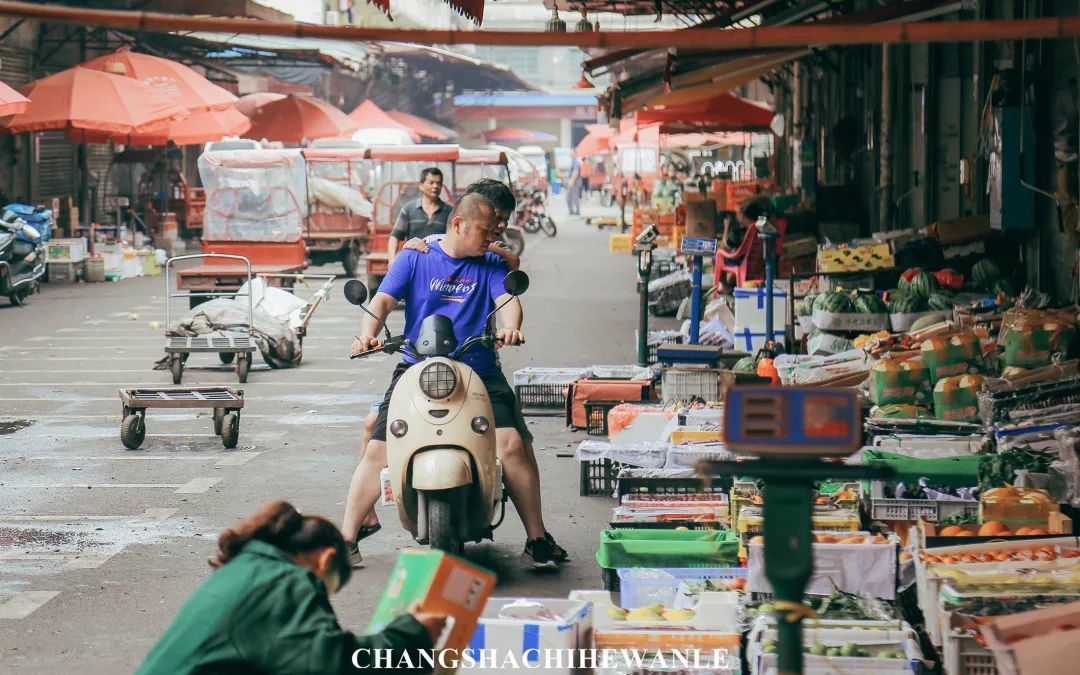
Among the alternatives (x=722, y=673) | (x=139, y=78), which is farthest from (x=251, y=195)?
(x=722, y=673)

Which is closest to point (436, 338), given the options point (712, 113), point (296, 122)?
point (712, 113)

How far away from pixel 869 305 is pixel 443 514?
6336 mm

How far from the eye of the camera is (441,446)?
711cm

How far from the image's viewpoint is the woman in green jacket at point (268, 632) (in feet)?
12.8

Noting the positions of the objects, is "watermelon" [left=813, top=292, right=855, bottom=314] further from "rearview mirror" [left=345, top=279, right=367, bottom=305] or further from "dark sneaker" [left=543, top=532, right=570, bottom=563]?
"rearview mirror" [left=345, top=279, right=367, bottom=305]

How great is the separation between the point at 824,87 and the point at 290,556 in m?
24.7

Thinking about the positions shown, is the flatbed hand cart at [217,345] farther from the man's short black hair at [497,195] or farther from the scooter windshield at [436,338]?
the scooter windshield at [436,338]

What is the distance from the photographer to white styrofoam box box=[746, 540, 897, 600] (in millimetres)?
6367

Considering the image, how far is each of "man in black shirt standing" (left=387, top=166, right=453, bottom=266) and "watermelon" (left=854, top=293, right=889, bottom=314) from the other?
4240 mm

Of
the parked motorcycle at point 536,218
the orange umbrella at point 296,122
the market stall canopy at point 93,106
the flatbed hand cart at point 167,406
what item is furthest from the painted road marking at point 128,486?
the parked motorcycle at point 536,218

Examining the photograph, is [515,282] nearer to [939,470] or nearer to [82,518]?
[939,470]

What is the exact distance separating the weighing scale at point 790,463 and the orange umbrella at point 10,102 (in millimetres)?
18745

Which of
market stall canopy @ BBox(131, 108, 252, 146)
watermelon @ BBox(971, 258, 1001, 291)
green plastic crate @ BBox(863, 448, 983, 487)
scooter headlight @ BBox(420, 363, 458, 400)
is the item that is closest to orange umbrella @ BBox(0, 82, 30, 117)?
market stall canopy @ BBox(131, 108, 252, 146)

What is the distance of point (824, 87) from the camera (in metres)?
27.6
